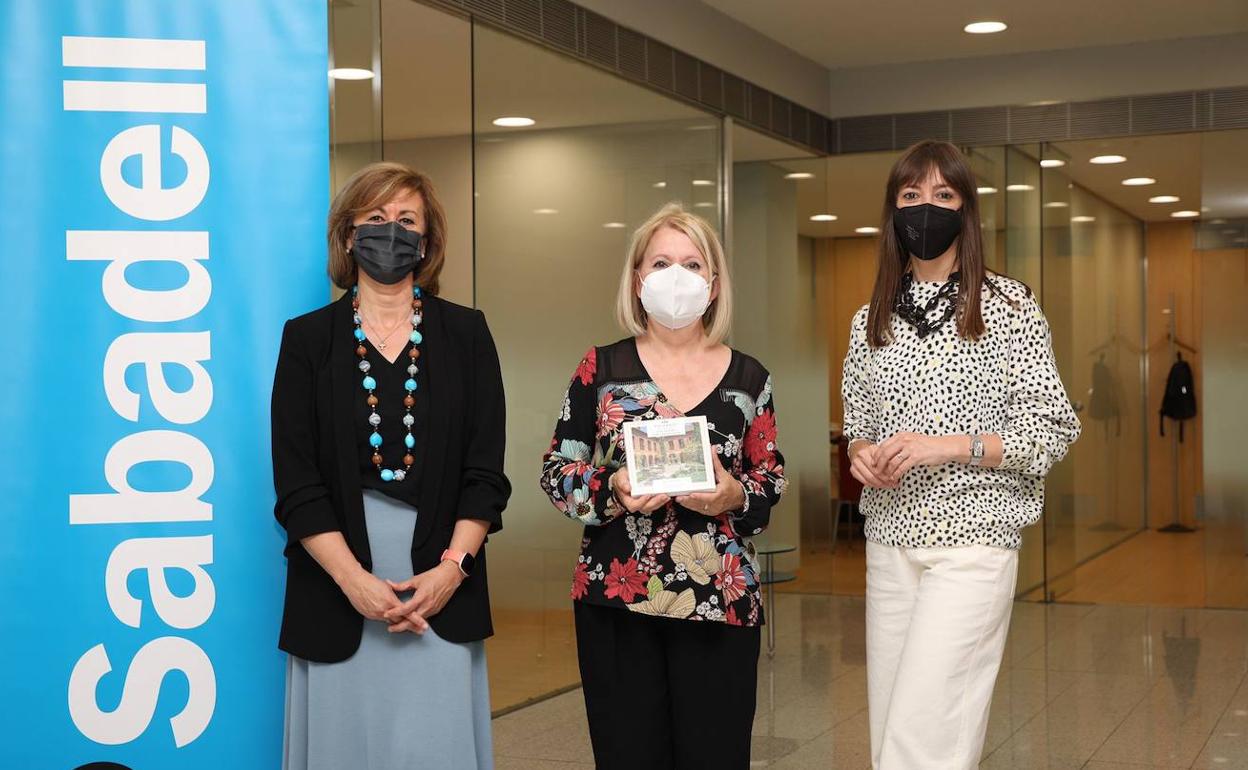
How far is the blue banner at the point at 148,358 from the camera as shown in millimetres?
2670

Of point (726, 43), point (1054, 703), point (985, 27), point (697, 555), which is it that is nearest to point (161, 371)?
point (697, 555)

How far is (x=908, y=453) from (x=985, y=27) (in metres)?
5.48

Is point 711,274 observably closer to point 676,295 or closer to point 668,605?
point 676,295

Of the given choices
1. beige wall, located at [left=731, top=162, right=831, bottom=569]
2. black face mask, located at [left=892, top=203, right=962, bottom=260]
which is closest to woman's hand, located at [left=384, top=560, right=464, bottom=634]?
black face mask, located at [left=892, top=203, right=962, bottom=260]

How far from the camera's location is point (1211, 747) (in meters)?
4.93

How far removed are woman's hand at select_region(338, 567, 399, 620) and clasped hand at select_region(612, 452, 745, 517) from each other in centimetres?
47

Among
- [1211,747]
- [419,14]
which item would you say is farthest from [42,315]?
[1211,747]

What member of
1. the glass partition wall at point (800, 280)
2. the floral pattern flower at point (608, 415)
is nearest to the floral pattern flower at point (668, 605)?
the floral pattern flower at point (608, 415)

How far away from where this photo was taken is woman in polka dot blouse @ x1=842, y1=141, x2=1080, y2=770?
282 cm

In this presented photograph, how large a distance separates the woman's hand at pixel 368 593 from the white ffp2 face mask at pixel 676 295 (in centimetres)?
76

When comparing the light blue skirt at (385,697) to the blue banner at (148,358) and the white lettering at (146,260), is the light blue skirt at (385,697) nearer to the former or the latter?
the blue banner at (148,358)

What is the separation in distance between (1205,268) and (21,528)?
23.5ft

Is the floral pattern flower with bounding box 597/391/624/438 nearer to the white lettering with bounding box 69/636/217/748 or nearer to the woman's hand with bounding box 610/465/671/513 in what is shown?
the woman's hand with bounding box 610/465/671/513

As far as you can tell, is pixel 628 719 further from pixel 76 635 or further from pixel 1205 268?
pixel 1205 268
